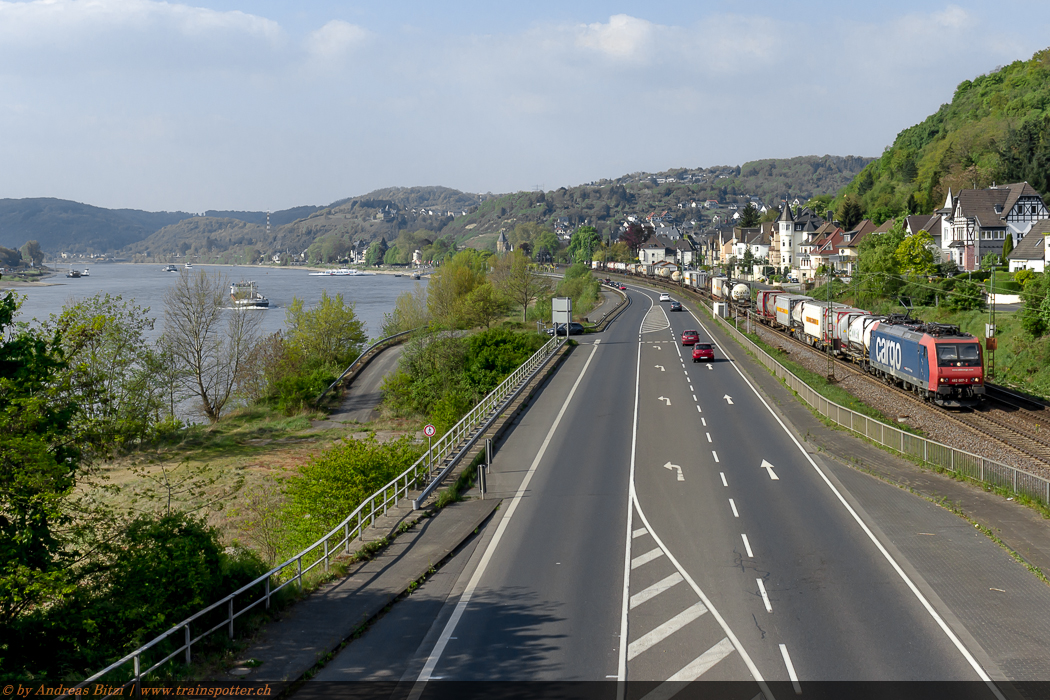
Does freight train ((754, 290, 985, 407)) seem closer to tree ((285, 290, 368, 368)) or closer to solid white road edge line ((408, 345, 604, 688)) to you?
solid white road edge line ((408, 345, 604, 688))

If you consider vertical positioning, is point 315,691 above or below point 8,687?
below

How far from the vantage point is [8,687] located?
10445 millimetres

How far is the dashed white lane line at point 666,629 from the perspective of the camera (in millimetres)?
14141

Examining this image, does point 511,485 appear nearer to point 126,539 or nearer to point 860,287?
point 126,539

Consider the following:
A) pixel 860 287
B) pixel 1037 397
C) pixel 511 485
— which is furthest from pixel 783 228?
pixel 511 485

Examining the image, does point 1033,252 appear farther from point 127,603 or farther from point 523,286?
point 127,603

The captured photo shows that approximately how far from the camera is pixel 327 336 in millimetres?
79188

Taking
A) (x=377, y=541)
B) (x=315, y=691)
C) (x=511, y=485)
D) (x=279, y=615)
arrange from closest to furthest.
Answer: (x=315, y=691) → (x=279, y=615) → (x=377, y=541) → (x=511, y=485)

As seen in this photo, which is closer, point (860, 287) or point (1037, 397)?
point (1037, 397)

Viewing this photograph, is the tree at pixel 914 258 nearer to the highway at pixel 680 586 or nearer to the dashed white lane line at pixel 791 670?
the highway at pixel 680 586

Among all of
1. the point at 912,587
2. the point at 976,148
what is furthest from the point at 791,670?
the point at 976,148

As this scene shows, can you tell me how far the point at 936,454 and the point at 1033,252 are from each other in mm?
63801

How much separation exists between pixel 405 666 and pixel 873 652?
26.3 ft

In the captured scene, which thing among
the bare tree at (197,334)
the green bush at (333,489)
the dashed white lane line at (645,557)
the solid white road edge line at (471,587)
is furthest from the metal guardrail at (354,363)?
the dashed white lane line at (645,557)
